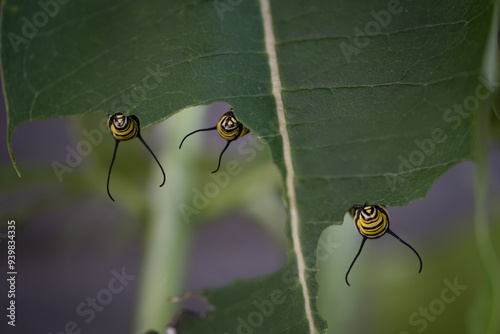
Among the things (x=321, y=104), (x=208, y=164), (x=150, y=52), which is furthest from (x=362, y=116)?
(x=208, y=164)

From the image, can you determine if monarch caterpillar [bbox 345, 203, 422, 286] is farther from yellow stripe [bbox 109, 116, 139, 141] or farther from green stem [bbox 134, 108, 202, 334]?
green stem [bbox 134, 108, 202, 334]

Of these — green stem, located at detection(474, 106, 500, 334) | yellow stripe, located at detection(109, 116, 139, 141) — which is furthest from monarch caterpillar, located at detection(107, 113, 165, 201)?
green stem, located at detection(474, 106, 500, 334)

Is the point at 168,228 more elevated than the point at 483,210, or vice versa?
the point at 168,228

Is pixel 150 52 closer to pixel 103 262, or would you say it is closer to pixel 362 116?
pixel 362 116

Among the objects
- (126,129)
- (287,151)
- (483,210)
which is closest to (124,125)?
(126,129)

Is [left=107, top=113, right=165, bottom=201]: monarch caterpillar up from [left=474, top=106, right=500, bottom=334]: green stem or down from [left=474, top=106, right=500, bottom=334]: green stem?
up

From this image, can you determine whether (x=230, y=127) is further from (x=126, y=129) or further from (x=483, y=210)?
(x=483, y=210)
